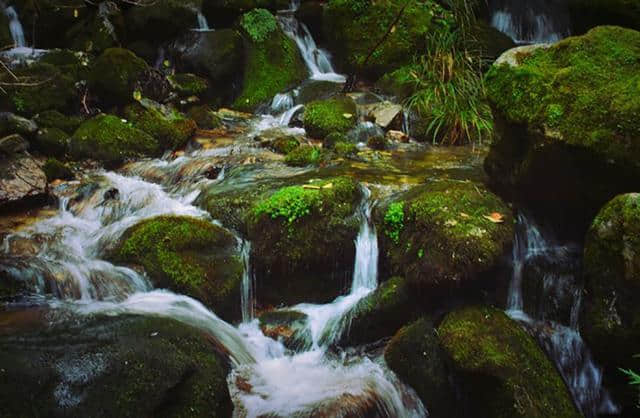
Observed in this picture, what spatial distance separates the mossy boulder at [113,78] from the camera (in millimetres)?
8734

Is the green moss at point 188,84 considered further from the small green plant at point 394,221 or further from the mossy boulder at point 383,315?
the mossy boulder at point 383,315

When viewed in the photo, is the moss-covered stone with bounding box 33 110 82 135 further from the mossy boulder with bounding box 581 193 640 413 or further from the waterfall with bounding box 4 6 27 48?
the mossy boulder with bounding box 581 193 640 413

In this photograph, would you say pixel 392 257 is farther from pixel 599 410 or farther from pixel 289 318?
pixel 599 410

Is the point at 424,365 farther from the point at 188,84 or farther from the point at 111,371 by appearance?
the point at 188,84

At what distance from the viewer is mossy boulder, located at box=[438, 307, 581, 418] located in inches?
137

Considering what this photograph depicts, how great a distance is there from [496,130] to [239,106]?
6.59m

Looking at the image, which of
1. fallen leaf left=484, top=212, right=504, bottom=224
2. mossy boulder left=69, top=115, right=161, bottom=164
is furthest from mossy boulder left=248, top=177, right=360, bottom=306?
mossy boulder left=69, top=115, right=161, bottom=164

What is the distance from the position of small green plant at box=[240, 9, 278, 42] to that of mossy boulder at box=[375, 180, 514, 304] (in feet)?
24.9

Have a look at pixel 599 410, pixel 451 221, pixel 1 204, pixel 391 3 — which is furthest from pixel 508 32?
pixel 1 204

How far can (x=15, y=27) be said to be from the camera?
10.7 meters

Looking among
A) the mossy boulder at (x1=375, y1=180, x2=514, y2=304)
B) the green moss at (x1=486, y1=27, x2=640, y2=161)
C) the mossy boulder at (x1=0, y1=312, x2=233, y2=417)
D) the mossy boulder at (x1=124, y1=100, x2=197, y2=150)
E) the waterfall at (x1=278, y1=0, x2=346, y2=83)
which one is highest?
the waterfall at (x1=278, y1=0, x2=346, y2=83)

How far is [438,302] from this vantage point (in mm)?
4258

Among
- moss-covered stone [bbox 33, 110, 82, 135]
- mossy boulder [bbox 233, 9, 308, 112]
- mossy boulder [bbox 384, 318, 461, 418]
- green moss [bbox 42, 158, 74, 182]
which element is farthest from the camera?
mossy boulder [bbox 233, 9, 308, 112]

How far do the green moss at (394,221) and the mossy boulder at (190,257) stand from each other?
1.58m
